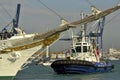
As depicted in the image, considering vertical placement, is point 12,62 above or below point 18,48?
below

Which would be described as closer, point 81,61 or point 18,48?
point 18,48

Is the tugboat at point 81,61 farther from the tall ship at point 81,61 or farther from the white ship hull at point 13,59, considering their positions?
the white ship hull at point 13,59

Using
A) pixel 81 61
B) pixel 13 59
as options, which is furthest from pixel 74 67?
pixel 13 59

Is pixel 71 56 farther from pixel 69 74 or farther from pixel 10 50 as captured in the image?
pixel 10 50

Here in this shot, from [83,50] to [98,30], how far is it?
129 ft

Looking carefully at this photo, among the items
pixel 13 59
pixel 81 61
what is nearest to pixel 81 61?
pixel 81 61

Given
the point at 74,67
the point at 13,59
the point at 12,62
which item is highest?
the point at 13,59

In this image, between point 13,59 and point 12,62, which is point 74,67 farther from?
point 12,62

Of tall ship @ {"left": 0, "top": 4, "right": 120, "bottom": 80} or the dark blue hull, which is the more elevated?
tall ship @ {"left": 0, "top": 4, "right": 120, "bottom": 80}

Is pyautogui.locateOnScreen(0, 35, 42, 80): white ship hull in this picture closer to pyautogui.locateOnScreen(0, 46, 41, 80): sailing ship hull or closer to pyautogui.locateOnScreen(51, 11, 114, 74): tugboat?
pyautogui.locateOnScreen(0, 46, 41, 80): sailing ship hull

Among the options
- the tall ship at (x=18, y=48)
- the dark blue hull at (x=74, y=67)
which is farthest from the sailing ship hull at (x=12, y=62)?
the dark blue hull at (x=74, y=67)

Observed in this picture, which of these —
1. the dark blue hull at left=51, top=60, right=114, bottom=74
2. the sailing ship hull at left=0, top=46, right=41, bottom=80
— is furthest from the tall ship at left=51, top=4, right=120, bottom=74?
the sailing ship hull at left=0, top=46, right=41, bottom=80

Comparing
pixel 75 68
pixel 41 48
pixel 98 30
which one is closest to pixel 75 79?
pixel 75 68

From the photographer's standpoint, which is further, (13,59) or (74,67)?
(74,67)
